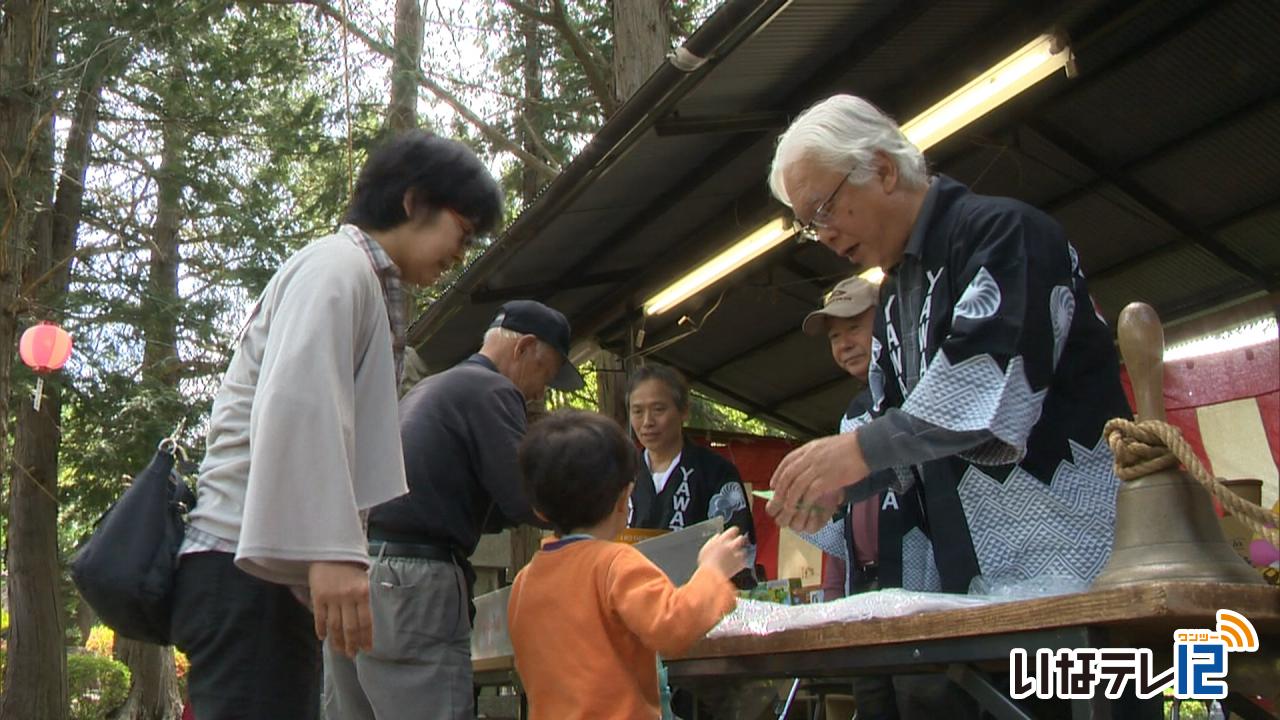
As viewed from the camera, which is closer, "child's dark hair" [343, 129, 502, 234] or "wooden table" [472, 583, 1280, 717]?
"wooden table" [472, 583, 1280, 717]

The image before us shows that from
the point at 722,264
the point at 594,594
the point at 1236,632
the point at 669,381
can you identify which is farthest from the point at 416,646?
the point at 722,264

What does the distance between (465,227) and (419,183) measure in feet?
0.44

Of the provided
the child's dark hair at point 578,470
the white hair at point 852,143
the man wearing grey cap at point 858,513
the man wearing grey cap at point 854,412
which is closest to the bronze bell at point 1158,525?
the man wearing grey cap at point 858,513

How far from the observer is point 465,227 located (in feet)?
7.84

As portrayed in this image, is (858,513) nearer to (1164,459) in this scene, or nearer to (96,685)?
(1164,459)

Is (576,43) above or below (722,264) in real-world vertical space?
above

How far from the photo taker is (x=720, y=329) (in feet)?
25.6

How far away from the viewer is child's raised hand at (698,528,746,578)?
95.3 inches

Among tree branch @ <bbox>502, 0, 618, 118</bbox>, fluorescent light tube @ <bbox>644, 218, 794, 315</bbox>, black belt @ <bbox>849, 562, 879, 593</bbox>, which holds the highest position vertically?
tree branch @ <bbox>502, 0, 618, 118</bbox>

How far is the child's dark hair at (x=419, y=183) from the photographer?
2.32 metres

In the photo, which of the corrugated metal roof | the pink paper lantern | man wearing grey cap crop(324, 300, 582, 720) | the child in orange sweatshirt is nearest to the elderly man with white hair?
the child in orange sweatshirt

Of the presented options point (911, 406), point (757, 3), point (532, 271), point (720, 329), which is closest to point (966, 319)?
point (911, 406)

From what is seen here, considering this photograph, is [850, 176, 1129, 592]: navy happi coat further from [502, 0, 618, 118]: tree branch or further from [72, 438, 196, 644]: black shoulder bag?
[502, 0, 618, 118]: tree branch

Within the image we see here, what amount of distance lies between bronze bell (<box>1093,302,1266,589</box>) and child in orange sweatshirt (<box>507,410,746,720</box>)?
86 centimetres
